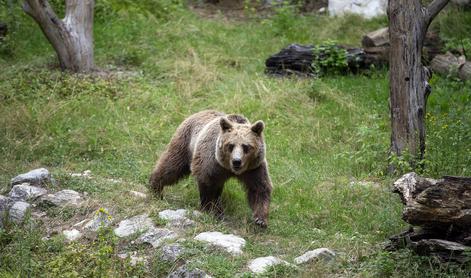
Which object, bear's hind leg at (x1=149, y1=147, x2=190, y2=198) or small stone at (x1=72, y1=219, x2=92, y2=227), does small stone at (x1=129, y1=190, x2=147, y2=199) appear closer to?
bear's hind leg at (x1=149, y1=147, x2=190, y2=198)

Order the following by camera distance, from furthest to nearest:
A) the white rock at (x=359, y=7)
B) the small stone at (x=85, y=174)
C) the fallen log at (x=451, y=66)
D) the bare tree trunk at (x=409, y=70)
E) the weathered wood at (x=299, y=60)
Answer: the white rock at (x=359, y=7)
the weathered wood at (x=299, y=60)
the fallen log at (x=451, y=66)
the small stone at (x=85, y=174)
the bare tree trunk at (x=409, y=70)

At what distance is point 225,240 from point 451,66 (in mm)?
6543

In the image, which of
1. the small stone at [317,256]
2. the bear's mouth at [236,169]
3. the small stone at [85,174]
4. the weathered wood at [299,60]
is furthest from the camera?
the weathered wood at [299,60]

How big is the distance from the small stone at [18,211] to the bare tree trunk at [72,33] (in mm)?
4741

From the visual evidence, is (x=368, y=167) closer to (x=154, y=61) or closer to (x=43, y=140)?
(x=43, y=140)

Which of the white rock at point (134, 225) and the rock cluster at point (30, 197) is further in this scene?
the rock cluster at point (30, 197)

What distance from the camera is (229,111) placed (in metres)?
10.5

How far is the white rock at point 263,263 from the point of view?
593cm

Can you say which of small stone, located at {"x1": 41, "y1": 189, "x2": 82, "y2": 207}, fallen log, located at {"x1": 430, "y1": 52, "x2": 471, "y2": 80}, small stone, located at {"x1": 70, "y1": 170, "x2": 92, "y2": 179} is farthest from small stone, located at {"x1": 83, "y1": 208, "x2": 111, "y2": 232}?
fallen log, located at {"x1": 430, "y1": 52, "x2": 471, "y2": 80}

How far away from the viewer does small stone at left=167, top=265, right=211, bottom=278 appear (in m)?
5.90

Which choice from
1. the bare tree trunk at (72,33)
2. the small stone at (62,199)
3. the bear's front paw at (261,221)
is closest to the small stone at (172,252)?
the bear's front paw at (261,221)

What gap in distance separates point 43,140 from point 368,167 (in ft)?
14.0

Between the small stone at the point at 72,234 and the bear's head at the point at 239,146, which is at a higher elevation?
the bear's head at the point at 239,146

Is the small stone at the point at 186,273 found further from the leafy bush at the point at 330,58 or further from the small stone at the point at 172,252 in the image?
the leafy bush at the point at 330,58
